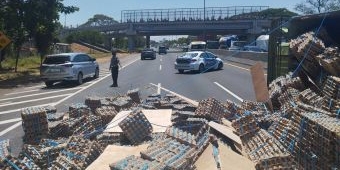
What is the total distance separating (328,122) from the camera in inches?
283

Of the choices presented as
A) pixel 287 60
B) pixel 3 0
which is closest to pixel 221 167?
pixel 287 60

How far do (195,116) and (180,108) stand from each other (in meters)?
1.66

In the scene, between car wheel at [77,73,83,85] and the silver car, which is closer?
the silver car

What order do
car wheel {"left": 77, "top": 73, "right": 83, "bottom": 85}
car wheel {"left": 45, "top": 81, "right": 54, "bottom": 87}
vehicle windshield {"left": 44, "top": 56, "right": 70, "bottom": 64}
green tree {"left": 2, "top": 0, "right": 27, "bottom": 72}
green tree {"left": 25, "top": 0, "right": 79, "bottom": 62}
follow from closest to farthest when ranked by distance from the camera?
vehicle windshield {"left": 44, "top": 56, "right": 70, "bottom": 64} < car wheel {"left": 45, "top": 81, "right": 54, "bottom": 87} < car wheel {"left": 77, "top": 73, "right": 83, "bottom": 85} < green tree {"left": 2, "top": 0, "right": 27, "bottom": 72} < green tree {"left": 25, "top": 0, "right": 79, "bottom": 62}

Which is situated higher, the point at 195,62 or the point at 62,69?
the point at 62,69

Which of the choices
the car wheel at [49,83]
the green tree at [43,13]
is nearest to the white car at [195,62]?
the green tree at [43,13]

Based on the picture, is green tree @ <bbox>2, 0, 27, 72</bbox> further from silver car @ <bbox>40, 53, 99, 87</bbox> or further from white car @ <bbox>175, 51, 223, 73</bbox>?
white car @ <bbox>175, 51, 223, 73</bbox>

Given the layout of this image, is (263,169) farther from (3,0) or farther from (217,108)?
(3,0)

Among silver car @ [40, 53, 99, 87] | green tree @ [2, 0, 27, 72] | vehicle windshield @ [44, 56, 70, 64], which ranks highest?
green tree @ [2, 0, 27, 72]

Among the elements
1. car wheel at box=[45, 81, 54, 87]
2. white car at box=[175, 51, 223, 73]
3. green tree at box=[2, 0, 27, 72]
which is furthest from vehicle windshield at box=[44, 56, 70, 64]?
white car at box=[175, 51, 223, 73]

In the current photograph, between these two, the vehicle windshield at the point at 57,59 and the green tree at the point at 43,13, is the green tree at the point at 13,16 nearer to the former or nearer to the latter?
the green tree at the point at 43,13

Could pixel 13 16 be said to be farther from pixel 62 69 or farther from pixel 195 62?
pixel 195 62

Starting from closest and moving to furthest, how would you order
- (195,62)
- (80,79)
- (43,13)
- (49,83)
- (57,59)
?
1. (57,59)
2. (49,83)
3. (80,79)
4. (43,13)
5. (195,62)

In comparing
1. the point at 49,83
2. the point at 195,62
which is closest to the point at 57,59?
the point at 49,83
